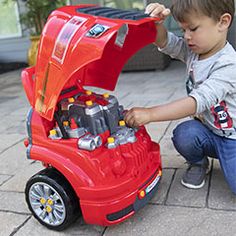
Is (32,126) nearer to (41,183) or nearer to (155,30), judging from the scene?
(41,183)

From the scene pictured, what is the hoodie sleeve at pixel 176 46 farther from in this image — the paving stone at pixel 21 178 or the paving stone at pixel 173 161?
the paving stone at pixel 21 178

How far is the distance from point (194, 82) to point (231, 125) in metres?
0.26

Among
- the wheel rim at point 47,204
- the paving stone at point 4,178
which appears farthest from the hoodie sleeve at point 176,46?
the paving stone at point 4,178

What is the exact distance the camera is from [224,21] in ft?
5.21

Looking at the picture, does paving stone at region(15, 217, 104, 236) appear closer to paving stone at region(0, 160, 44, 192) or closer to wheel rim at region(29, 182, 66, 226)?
wheel rim at region(29, 182, 66, 226)

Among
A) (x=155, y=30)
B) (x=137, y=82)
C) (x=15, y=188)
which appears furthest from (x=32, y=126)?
(x=137, y=82)

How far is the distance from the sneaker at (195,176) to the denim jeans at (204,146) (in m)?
0.03

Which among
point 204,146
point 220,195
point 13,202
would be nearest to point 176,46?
point 204,146

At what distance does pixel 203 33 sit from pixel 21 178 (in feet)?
4.30

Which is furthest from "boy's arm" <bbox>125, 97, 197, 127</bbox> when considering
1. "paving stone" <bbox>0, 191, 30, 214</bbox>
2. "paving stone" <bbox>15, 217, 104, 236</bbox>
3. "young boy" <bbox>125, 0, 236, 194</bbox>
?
"paving stone" <bbox>0, 191, 30, 214</bbox>

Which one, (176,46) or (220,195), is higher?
(176,46)

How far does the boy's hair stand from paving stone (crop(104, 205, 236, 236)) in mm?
843

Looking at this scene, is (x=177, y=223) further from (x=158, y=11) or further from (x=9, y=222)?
(x=158, y=11)

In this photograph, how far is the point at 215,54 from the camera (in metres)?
1.67
